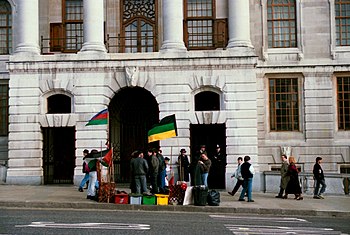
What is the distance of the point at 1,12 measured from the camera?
107 feet

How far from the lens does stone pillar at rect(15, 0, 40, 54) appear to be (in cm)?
2939

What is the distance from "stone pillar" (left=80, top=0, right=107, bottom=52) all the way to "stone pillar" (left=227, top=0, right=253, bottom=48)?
6.33 metres

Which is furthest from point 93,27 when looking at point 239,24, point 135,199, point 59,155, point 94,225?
point 94,225

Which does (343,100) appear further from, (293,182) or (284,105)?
(293,182)

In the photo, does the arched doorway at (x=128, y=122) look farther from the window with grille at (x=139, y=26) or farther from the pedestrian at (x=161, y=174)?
the pedestrian at (x=161, y=174)

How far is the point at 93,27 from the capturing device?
29.1 meters

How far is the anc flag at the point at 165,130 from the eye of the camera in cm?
2203

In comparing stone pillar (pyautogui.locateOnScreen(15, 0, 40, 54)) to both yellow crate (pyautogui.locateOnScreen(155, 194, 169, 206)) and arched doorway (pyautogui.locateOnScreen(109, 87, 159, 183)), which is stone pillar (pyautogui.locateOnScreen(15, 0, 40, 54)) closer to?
arched doorway (pyautogui.locateOnScreen(109, 87, 159, 183))

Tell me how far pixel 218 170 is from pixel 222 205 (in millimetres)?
7287

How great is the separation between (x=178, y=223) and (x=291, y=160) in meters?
9.53

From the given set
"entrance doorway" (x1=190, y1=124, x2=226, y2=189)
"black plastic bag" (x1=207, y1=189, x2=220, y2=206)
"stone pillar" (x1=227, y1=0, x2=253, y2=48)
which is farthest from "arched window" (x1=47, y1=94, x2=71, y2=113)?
"black plastic bag" (x1=207, y1=189, x2=220, y2=206)

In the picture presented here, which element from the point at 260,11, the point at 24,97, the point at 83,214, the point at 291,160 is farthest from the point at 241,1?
the point at 83,214

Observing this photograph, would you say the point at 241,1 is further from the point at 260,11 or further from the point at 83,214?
the point at 83,214

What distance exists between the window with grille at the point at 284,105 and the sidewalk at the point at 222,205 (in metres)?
Result: 7.34
